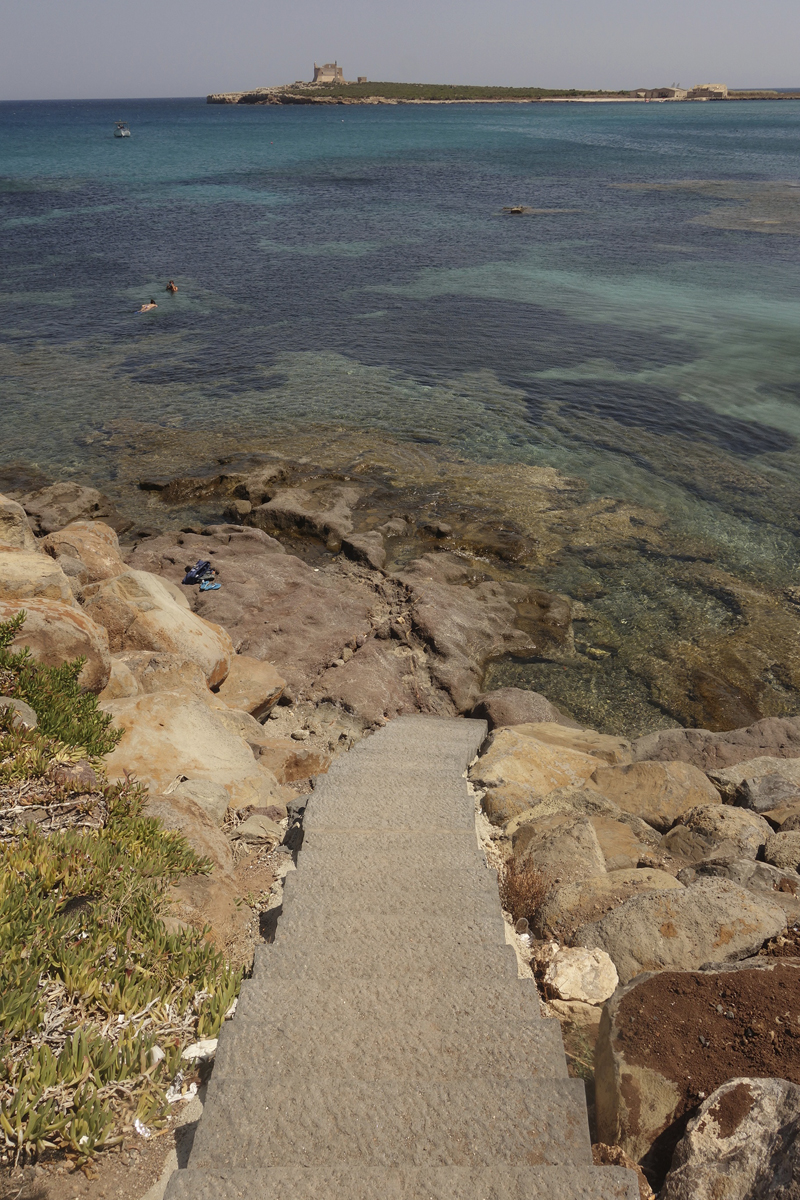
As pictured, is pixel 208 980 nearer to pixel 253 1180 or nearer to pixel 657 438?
pixel 253 1180

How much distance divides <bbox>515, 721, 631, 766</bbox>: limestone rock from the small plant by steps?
5.03 metres

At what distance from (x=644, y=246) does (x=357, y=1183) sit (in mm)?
44179

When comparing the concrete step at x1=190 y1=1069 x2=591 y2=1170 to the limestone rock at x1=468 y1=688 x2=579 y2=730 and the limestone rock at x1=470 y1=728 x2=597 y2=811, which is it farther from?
the limestone rock at x1=468 y1=688 x2=579 y2=730

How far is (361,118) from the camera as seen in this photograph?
149500 millimetres

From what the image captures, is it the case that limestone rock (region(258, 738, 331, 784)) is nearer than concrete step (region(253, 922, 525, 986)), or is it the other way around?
concrete step (region(253, 922, 525, 986))

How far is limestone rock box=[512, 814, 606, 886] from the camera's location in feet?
18.9

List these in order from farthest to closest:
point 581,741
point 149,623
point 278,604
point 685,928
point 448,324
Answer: point 448,324 → point 278,604 → point 581,741 → point 149,623 → point 685,928

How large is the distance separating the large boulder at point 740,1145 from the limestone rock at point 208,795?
4141 mm

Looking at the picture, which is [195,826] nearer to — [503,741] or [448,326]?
[503,741]

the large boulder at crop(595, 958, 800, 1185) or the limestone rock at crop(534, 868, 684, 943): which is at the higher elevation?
the large boulder at crop(595, 958, 800, 1185)

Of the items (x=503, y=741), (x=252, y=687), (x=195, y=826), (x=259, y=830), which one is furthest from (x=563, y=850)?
(x=252, y=687)

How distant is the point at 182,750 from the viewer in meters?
7.07

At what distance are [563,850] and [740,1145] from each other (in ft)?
9.43

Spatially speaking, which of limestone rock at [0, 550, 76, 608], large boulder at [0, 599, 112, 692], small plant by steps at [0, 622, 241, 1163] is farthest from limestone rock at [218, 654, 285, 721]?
small plant by steps at [0, 622, 241, 1163]
